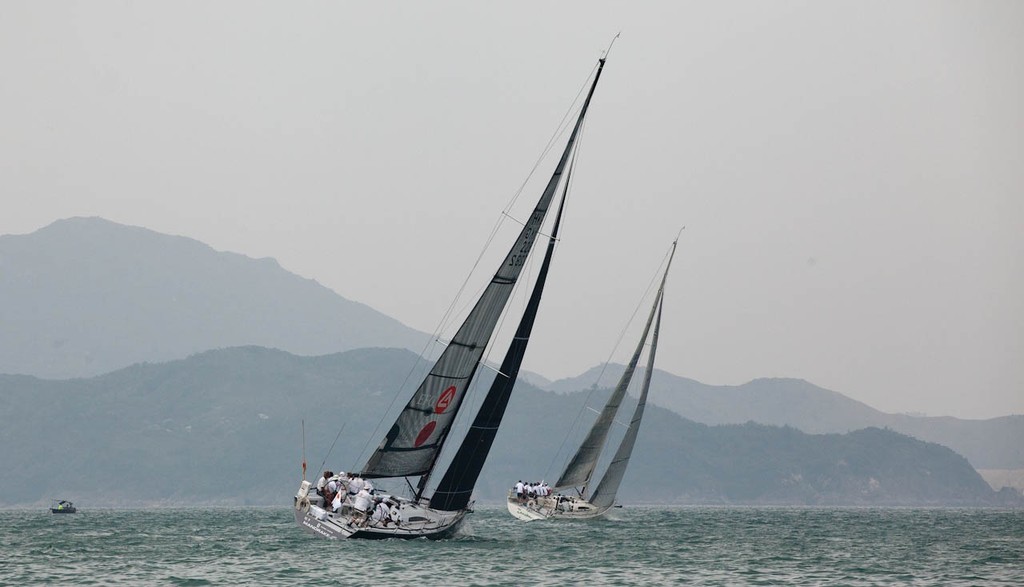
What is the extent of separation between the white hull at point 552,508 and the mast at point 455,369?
36304 millimetres

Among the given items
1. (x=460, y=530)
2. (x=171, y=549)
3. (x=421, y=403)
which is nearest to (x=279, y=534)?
(x=171, y=549)

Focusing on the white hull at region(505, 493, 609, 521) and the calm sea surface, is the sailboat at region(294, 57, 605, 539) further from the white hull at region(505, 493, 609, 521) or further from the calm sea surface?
the white hull at region(505, 493, 609, 521)

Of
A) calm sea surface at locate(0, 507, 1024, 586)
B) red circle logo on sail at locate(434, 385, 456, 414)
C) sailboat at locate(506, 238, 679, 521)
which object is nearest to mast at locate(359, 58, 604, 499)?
red circle logo on sail at locate(434, 385, 456, 414)

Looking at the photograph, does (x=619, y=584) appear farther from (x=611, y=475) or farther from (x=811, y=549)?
(x=611, y=475)

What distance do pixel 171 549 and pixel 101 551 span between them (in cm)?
286

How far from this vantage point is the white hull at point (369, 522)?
50094mm

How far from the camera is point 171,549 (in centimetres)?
5559

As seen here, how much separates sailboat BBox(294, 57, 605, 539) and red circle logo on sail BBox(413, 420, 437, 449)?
4 centimetres

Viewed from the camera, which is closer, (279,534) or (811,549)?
(811,549)

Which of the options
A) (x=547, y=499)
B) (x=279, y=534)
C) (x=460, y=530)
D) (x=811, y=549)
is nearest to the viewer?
(x=460, y=530)

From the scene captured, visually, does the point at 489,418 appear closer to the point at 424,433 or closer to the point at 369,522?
the point at 424,433

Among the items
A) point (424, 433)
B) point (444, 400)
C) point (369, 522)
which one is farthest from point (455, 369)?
point (369, 522)

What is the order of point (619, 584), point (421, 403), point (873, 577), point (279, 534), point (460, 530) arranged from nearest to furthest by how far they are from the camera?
point (619, 584) → point (873, 577) → point (421, 403) → point (460, 530) → point (279, 534)

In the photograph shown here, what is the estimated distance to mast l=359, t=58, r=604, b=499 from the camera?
161 feet
